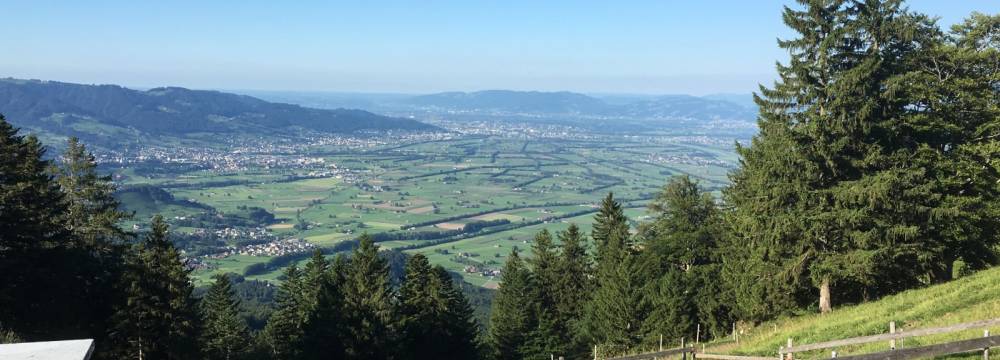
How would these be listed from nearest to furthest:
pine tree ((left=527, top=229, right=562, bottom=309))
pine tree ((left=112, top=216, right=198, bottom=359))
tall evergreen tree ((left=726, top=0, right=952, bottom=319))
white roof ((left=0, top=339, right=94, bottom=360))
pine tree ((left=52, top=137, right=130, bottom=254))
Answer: white roof ((left=0, top=339, right=94, bottom=360))
tall evergreen tree ((left=726, top=0, right=952, bottom=319))
pine tree ((left=112, top=216, right=198, bottom=359))
pine tree ((left=52, top=137, right=130, bottom=254))
pine tree ((left=527, top=229, right=562, bottom=309))

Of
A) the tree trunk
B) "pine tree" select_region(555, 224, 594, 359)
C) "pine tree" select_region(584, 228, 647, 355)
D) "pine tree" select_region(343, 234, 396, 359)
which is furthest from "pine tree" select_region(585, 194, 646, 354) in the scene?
"pine tree" select_region(343, 234, 396, 359)

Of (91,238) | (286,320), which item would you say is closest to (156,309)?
(91,238)

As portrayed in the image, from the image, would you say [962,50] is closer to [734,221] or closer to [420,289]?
[734,221]

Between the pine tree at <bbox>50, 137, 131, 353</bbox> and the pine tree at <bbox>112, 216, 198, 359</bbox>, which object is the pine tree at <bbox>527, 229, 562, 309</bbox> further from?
the pine tree at <bbox>50, 137, 131, 353</bbox>

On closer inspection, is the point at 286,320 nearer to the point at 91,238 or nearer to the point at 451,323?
the point at 451,323

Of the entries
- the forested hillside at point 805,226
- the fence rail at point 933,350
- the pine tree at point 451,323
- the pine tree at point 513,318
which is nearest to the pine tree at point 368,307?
the forested hillside at point 805,226

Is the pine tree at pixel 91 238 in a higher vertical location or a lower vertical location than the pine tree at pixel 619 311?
higher

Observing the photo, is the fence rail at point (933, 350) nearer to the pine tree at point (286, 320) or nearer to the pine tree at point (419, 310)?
the pine tree at point (419, 310)
